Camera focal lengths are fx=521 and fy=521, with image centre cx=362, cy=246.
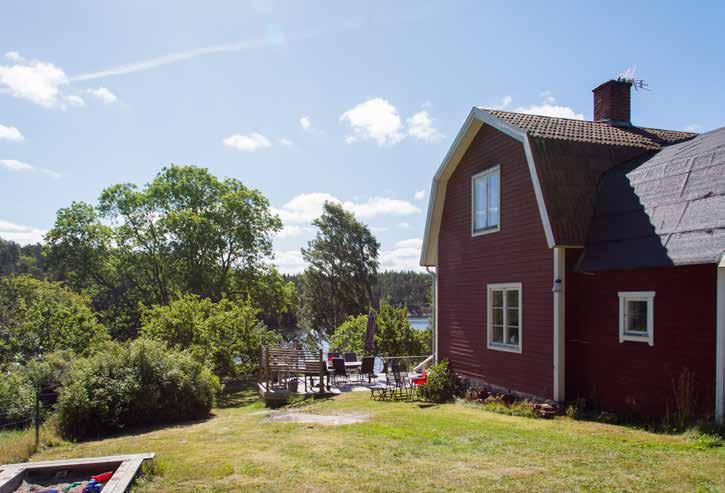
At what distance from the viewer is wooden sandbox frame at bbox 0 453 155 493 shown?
513cm

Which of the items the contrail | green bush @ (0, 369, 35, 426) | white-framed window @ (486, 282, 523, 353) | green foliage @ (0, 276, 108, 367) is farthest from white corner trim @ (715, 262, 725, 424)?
green foliage @ (0, 276, 108, 367)

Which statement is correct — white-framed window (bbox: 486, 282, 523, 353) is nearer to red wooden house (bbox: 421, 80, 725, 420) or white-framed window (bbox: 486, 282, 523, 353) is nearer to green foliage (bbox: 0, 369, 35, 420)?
red wooden house (bbox: 421, 80, 725, 420)

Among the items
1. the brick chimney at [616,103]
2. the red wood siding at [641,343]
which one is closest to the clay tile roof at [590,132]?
the brick chimney at [616,103]

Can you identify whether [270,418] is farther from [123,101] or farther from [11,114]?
[11,114]

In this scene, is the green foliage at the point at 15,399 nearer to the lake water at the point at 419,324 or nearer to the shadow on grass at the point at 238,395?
the shadow on grass at the point at 238,395

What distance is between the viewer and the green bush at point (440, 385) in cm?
1242

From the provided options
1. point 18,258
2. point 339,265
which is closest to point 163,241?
point 339,265

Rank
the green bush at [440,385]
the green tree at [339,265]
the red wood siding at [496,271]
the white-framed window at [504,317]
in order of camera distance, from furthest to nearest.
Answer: the green tree at [339,265], the green bush at [440,385], the white-framed window at [504,317], the red wood siding at [496,271]

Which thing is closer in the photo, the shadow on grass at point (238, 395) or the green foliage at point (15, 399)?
the green foliage at point (15, 399)

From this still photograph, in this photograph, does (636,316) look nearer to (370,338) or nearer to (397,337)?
(370,338)

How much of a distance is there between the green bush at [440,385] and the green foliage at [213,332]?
22.8ft

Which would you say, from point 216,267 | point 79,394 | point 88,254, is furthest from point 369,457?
point 88,254

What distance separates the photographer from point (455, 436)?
7.31 m

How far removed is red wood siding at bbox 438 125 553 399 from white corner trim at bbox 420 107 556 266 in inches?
7.3
